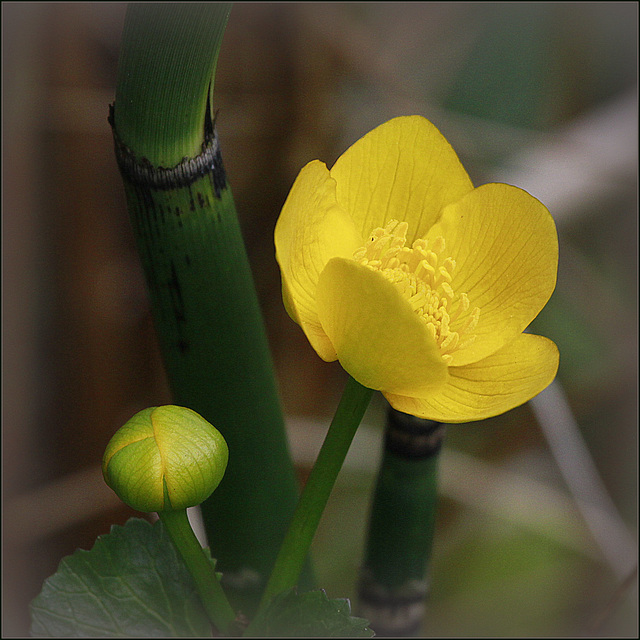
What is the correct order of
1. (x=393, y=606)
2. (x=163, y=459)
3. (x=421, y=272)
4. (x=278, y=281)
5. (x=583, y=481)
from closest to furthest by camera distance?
(x=163, y=459), (x=421, y=272), (x=393, y=606), (x=583, y=481), (x=278, y=281)

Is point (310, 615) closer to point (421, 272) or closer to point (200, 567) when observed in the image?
point (200, 567)

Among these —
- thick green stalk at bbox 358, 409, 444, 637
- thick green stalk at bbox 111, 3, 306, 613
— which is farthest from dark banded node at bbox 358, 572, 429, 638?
thick green stalk at bbox 111, 3, 306, 613

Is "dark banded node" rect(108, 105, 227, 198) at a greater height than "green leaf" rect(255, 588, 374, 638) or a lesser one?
greater

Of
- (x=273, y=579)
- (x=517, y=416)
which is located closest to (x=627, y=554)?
(x=517, y=416)

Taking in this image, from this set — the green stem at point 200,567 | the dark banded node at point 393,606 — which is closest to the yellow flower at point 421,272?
the green stem at point 200,567

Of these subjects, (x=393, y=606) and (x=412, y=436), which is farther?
(x=393, y=606)

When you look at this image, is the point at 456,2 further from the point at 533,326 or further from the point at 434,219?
the point at 434,219

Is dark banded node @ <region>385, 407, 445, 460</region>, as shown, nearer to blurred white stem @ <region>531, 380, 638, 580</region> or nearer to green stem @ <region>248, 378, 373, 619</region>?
green stem @ <region>248, 378, 373, 619</region>

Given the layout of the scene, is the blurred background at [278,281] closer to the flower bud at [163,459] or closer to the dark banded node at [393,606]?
the dark banded node at [393,606]

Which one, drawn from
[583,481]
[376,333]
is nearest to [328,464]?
[376,333]
